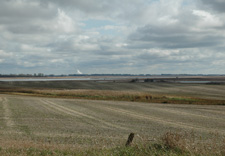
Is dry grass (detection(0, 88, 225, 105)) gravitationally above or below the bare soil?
below

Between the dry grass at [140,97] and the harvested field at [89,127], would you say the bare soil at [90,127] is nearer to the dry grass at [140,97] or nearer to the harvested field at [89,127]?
the harvested field at [89,127]

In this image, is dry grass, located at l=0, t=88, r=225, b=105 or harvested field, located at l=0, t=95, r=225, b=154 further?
dry grass, located at l=0, t=88, r=225, b=105

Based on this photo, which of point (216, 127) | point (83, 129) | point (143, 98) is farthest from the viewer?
point (143, 98)

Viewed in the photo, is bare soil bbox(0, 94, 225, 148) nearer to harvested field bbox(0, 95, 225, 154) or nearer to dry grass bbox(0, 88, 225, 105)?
Result: harvested field bbox(0, 95, 225, 154)

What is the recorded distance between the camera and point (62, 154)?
11.4 meters

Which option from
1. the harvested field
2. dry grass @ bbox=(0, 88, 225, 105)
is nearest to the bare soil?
the harvested field

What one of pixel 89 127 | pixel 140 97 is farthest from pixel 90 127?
pixel 140 97

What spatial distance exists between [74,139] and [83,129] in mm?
4949

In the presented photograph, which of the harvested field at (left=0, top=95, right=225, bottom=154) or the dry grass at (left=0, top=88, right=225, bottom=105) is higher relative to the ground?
the harvested field at (left=0, top=95, right=225, bottom=154)

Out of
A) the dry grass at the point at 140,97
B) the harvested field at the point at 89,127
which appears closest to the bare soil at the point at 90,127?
the harvested field at the point at 89,127

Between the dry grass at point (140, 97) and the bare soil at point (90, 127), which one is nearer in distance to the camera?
the bare soil at point (90, 127)

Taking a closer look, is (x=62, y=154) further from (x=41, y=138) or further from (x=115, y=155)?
(x=41, y=138)

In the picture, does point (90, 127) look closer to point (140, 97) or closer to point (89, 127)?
point (89, 127)

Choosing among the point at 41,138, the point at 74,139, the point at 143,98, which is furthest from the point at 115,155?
the point at 143,98
